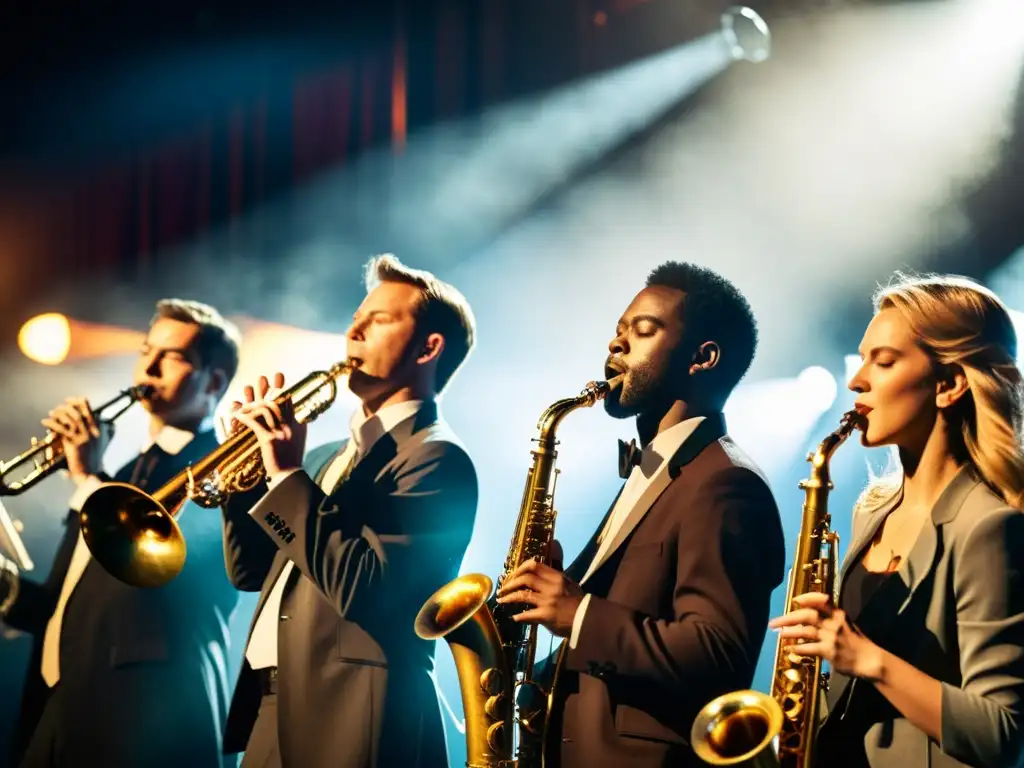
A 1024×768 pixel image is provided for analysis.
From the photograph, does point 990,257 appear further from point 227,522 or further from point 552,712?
point 227,522

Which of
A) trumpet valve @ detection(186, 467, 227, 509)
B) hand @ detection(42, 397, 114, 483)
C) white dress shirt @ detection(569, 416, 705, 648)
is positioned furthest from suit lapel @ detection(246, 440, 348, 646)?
white dress shirt @ detection(569, 416, 705, 648)

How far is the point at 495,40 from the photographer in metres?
5.39

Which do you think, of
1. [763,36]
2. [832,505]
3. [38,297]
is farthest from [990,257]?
[38,297]

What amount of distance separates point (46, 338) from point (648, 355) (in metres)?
3.35

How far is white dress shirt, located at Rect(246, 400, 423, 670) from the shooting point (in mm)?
4008

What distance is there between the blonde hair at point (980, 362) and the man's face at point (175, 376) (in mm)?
2964

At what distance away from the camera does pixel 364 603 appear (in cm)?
382

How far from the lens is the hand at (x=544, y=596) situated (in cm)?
323

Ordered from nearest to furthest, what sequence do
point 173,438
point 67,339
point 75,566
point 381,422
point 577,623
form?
point 577,623 < point 381,422 < point 75,566 < point 173,438 < point 67,339

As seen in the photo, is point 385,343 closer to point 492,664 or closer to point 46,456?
point 492,664

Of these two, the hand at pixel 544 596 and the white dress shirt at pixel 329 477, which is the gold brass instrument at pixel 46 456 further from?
the hand at pixel 544 596

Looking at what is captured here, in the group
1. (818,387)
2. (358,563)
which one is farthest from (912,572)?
(358,563)

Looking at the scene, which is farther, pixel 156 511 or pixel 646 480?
pixel 156 511

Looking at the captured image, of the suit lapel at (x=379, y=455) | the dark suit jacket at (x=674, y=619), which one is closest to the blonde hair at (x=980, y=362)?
the dark suit jacket at (x=674, y=619)
